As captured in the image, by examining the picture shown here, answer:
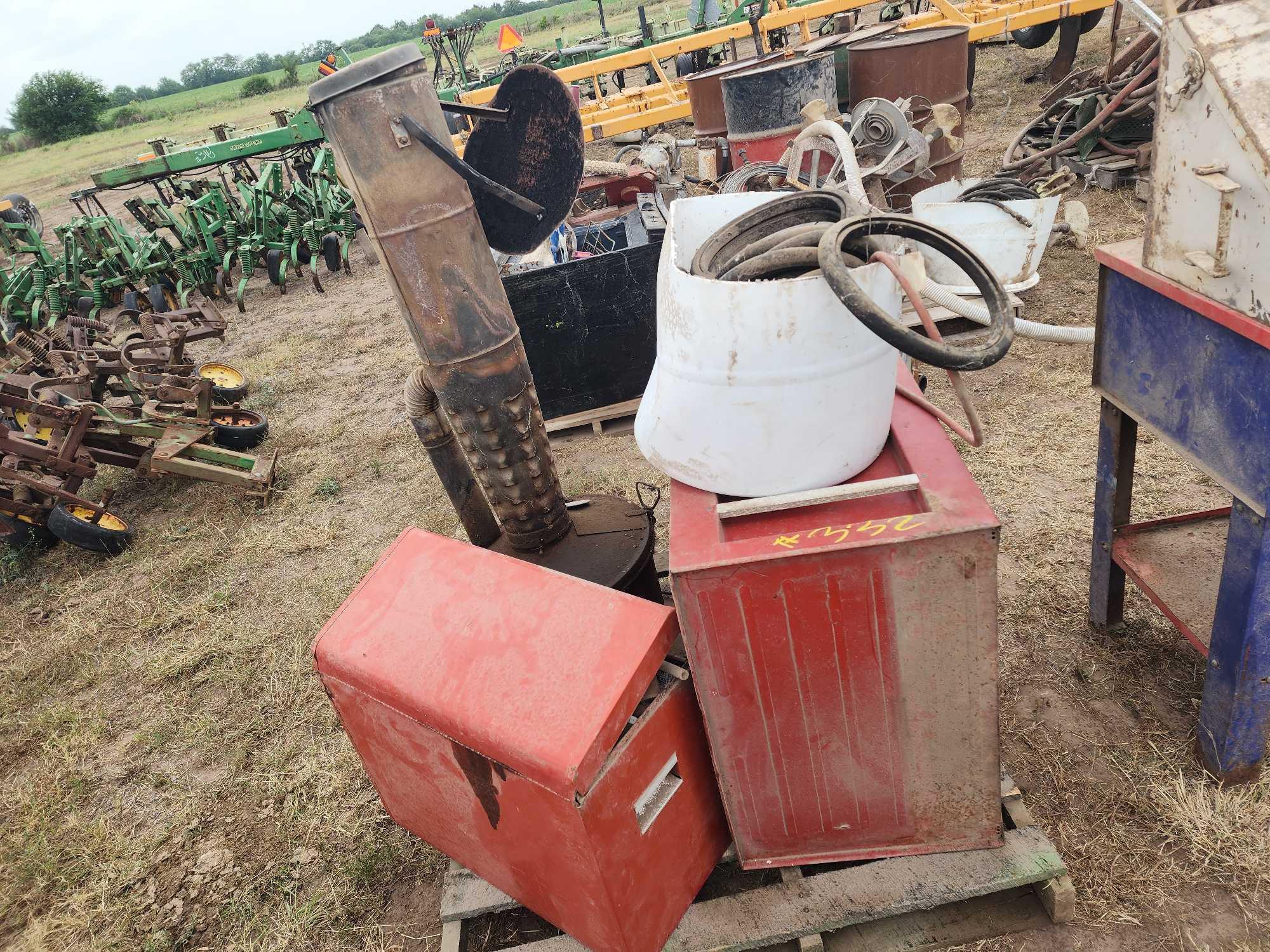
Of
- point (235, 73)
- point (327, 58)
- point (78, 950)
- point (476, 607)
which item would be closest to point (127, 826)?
point (78, 950)

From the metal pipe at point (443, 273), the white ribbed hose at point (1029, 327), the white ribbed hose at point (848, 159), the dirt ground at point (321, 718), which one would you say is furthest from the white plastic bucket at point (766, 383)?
the dirt ground at point (321, 718)

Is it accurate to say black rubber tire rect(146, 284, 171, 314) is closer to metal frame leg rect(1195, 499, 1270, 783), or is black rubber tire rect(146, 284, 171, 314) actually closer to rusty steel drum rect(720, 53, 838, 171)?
rusty steel drum rect(720, 53, 838, 171)

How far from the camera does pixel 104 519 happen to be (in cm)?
493

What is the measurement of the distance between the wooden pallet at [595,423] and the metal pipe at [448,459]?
1722 millimetres

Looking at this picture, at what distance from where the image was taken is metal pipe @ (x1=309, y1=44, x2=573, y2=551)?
2152 mm

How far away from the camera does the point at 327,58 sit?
8.86 m

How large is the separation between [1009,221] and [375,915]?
15.2 feet

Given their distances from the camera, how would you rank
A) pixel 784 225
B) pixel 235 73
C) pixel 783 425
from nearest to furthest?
pixel 783 425 → pixel 784 225 → pixel 235 73

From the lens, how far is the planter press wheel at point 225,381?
20.2 feet

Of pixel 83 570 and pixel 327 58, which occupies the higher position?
pixel 327 58

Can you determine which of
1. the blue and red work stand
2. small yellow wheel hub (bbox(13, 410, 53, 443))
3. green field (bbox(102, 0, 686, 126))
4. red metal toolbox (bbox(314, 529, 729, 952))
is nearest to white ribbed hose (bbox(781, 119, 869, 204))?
the blue and red work stand

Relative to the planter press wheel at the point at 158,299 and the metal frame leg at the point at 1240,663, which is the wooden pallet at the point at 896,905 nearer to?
the metal frame leg at the point at 1240,663

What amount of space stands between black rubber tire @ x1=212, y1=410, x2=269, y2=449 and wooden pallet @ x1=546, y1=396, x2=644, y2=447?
7.39 feet

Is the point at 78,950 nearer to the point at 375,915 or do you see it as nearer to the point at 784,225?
the point at 375,915
